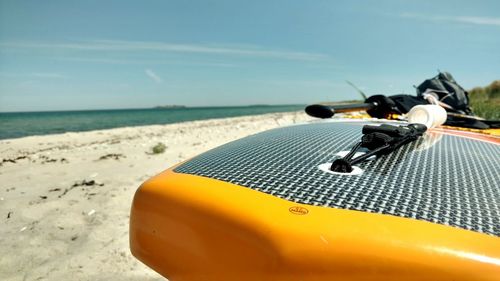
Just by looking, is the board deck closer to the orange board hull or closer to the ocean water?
the orange board hull

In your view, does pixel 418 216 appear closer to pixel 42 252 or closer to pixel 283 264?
pixel 283 264

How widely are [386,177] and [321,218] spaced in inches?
16.0

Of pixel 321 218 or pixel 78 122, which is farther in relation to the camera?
pixel 78 122

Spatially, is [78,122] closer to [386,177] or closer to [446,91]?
[446,91]

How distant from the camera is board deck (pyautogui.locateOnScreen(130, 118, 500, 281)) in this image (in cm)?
76

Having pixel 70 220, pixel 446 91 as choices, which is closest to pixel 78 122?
pixel 70 220

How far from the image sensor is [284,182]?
1.12 meters

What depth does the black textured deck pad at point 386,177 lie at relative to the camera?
927mm

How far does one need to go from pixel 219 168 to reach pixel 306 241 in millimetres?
594

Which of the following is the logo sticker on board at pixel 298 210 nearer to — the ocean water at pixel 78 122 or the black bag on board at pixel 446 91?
the black bag on board at pixel 446 91

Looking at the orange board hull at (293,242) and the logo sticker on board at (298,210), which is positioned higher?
the logo sticker on board at (298,210)

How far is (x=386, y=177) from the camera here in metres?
1.15

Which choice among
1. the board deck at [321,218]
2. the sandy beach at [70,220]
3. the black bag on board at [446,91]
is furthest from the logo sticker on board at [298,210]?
the black bag on board at [446,91]

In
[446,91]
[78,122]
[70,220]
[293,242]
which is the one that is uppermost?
[446,91]
